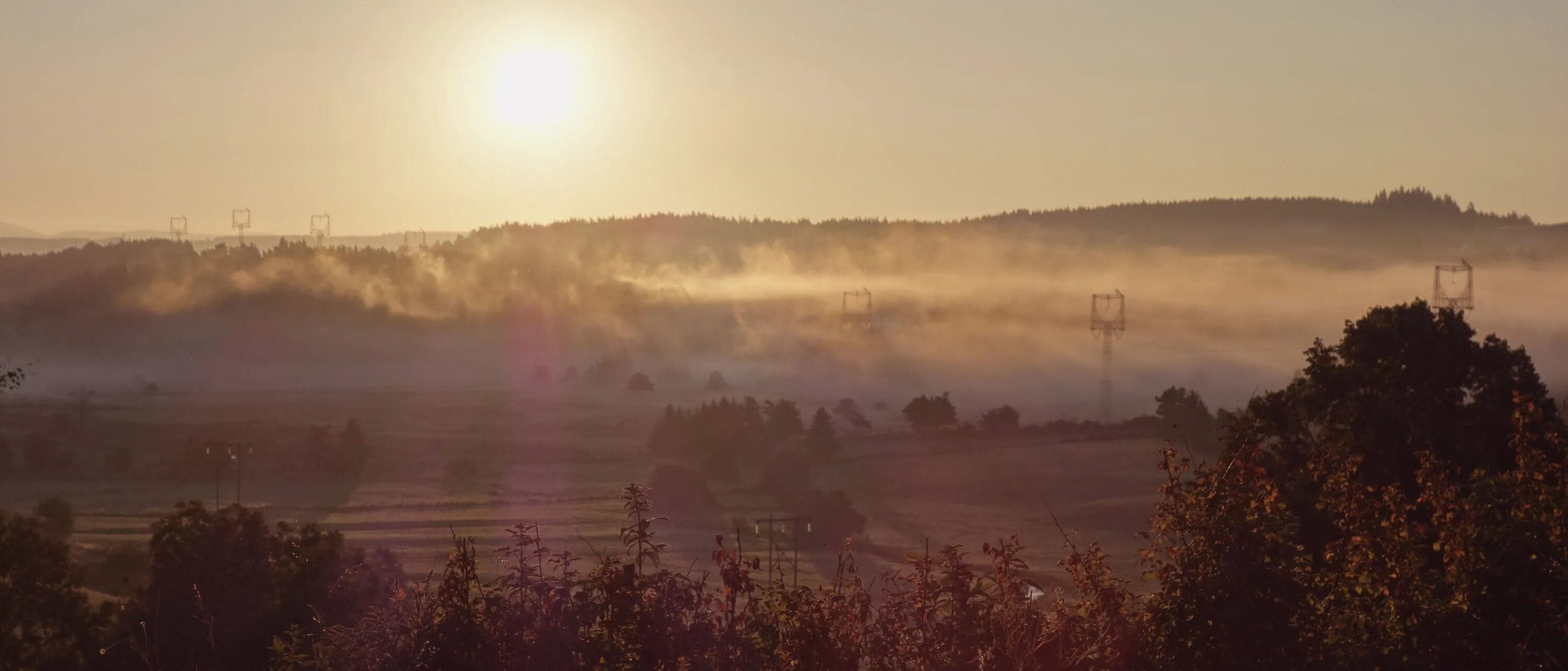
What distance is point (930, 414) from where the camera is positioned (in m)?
142

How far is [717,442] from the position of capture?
123875 millimetres

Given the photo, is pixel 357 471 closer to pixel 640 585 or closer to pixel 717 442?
pixel 717 442

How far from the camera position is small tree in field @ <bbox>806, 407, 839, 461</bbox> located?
129875 mm

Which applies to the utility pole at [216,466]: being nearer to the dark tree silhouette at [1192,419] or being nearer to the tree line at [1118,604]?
the dark tree silhouette at [1192,419]

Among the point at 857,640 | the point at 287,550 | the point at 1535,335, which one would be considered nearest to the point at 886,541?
the point at 287,550

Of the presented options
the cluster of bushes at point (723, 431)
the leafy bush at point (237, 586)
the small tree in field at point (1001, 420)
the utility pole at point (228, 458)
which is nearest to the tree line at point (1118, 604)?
the leafy bush at point (237, 586)

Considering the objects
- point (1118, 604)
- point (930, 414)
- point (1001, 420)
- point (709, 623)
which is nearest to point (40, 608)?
point (709, 623)

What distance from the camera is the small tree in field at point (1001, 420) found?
140 meters

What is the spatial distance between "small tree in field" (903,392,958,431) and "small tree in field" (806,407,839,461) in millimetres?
9927

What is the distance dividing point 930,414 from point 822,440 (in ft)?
50.3

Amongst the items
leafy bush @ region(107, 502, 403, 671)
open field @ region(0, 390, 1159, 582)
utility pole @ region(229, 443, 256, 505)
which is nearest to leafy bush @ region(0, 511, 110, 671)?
leafy bush @ region(107, 502, 403, 671)

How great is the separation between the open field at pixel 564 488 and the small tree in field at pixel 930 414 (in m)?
2.17

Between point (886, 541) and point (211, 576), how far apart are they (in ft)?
175

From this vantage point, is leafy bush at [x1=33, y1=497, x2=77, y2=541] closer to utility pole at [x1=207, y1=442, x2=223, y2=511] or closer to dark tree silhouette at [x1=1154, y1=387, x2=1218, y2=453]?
utility pole at [x1=207, y1=442, x2=223, y2=511]
